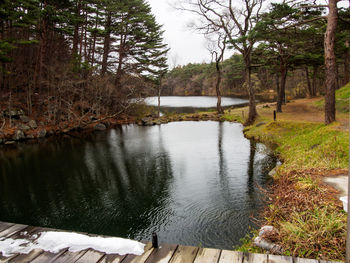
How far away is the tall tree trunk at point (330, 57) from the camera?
39.4 ft

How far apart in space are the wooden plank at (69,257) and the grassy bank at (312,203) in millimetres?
3162

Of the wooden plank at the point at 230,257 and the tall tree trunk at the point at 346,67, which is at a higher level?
the tall tree trunk at the point at 346,67

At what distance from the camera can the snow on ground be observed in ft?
12.4

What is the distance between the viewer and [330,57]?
490 inches

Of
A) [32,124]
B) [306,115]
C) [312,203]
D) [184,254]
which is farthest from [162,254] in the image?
[32,124]

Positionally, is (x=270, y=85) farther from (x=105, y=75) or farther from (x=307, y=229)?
(x=307, y=229)

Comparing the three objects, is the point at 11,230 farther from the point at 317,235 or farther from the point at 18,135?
the point at 18,135

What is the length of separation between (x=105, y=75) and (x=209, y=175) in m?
21.5

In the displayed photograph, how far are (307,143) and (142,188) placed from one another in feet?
26.5

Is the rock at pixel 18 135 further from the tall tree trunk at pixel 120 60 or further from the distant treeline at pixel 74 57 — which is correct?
the tall tree trunk at pixel 120 60

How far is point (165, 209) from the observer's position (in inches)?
321

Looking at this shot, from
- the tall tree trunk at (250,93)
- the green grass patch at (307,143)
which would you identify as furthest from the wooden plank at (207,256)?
the tall tree trunk at (250,93)

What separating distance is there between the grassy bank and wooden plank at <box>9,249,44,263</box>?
377 centimetres

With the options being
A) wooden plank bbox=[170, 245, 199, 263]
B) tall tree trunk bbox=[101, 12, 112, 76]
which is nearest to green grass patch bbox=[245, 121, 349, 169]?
wooden plank bbox=[170, 245, 199, 263]
